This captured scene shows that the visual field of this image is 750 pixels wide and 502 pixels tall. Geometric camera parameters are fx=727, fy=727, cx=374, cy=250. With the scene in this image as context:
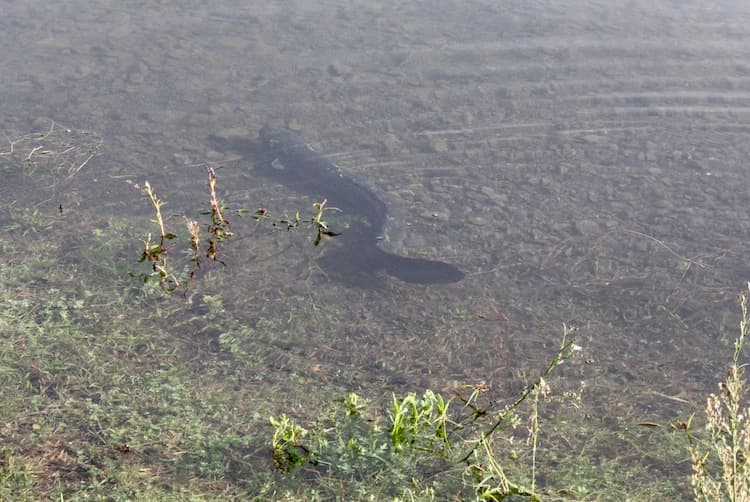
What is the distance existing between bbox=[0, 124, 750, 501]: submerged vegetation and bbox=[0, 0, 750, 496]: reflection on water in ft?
0.52

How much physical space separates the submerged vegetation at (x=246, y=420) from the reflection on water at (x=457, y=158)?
0.16m

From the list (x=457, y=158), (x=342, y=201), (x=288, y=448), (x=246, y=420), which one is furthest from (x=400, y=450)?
(x=457, y=158)

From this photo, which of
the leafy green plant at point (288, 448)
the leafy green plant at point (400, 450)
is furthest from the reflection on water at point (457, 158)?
the leafy green plant at point (288, 448)

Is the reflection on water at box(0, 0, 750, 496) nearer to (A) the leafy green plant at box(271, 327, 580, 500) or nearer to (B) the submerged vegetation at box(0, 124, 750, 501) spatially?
(B) the submerged vegetation at box(0, 124, 750, 501)

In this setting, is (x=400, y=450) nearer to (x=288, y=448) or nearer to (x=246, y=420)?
(x=288, y=448)

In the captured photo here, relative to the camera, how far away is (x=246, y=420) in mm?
4336

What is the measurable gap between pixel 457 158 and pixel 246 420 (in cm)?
487

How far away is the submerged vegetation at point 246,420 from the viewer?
12.1 feet

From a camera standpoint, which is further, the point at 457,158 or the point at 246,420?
the point at 457,158

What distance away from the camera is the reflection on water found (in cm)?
557

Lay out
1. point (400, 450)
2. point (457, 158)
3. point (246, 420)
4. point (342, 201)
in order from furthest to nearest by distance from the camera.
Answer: point (457, 158) < point (342, 201) < point (246, 420) < point (400, 450)

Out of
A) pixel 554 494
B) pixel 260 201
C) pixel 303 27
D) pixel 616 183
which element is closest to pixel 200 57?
pixel 303 27

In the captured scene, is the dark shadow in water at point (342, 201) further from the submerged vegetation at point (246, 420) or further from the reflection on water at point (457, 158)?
the submerged vegetation at point (246, 420)

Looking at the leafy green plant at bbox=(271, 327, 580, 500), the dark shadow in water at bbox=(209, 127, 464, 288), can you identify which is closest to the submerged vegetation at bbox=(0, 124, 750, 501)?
the leafy green plant at bbox=(271, 327, 580, 500)
